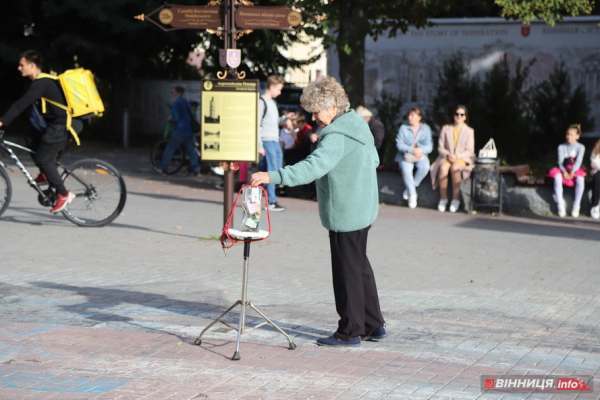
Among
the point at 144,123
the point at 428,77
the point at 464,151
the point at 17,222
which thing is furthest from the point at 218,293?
the point at 144,123

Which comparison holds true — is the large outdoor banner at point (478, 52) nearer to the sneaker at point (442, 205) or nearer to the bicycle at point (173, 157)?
the bicycle at point (173, 157)

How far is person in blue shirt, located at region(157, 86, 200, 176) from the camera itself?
17.9 metres

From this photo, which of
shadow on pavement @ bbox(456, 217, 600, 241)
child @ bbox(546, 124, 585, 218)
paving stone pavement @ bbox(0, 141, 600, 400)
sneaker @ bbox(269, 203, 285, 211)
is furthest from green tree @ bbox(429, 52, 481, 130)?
paving stone pavement @ bbox(0, 141, 600, 400)

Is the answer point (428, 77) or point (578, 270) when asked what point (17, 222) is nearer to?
point (578, 270)

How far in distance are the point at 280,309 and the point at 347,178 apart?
1554 mm

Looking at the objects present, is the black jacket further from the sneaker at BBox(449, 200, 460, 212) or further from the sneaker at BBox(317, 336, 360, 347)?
the sneaker at BBox(449, 200, 460, 212)

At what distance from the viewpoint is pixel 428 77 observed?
2205 centimetres

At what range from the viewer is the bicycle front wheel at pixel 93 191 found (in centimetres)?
1055

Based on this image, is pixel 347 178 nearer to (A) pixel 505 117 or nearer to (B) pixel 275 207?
(B) pixel 275 207

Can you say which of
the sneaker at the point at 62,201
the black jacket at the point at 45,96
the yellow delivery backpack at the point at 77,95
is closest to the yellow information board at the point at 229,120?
the yellow delivery backpack at the point at 77,95

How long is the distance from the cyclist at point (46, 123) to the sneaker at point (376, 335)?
552 centimetres

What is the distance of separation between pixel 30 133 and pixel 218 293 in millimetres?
4167

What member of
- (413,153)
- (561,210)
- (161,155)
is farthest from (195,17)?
(161,155)

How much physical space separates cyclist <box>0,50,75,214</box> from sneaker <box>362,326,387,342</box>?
552cm
